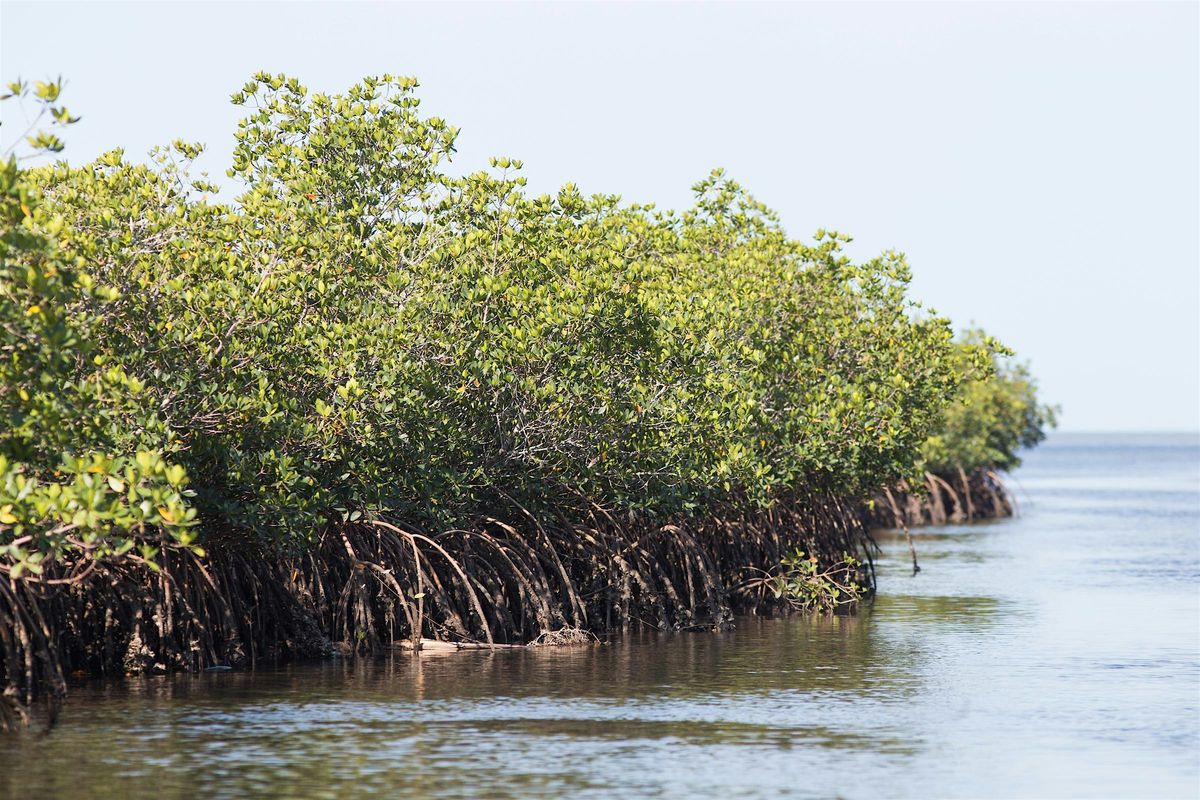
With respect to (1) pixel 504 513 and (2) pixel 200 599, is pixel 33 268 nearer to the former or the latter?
(2) pixel 200 599

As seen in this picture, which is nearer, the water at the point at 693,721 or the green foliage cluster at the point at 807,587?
the water at the point at 693,721

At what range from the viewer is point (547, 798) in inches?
440

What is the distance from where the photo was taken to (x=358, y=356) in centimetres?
1631

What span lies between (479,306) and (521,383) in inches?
32.7

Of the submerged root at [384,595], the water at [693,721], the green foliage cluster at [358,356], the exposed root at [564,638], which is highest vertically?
the green foliage cluster at [358,356]

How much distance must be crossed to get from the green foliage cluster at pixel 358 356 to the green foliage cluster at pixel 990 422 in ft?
84.8

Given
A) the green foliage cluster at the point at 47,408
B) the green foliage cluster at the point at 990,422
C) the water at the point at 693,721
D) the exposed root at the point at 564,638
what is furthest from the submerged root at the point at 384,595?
the green foliage cluster at the point at 990,422

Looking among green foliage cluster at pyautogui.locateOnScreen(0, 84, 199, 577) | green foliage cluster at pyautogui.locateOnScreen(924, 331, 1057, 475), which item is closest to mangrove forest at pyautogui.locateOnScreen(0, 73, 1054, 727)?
green foliage cluster at pyautogui.locateOnScreen(0, 84, 199, 577)

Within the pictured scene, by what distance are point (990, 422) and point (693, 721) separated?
4012 centimetres

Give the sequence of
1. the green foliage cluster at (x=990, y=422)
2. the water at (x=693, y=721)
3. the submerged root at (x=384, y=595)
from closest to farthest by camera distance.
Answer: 1. the water at (x=693, y=721)
2. the submerged root at (x=384, y=595)
3. the green foliage cluster at (x=990, y=422)

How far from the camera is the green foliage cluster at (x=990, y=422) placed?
52188 mm

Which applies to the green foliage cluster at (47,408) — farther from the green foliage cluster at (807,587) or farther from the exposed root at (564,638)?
the green foliage cluster at (807,587)

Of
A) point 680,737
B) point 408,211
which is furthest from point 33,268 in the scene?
point 408,211

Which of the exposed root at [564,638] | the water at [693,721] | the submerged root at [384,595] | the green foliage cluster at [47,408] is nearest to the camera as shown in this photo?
the green foliage cluster at [47,408]
